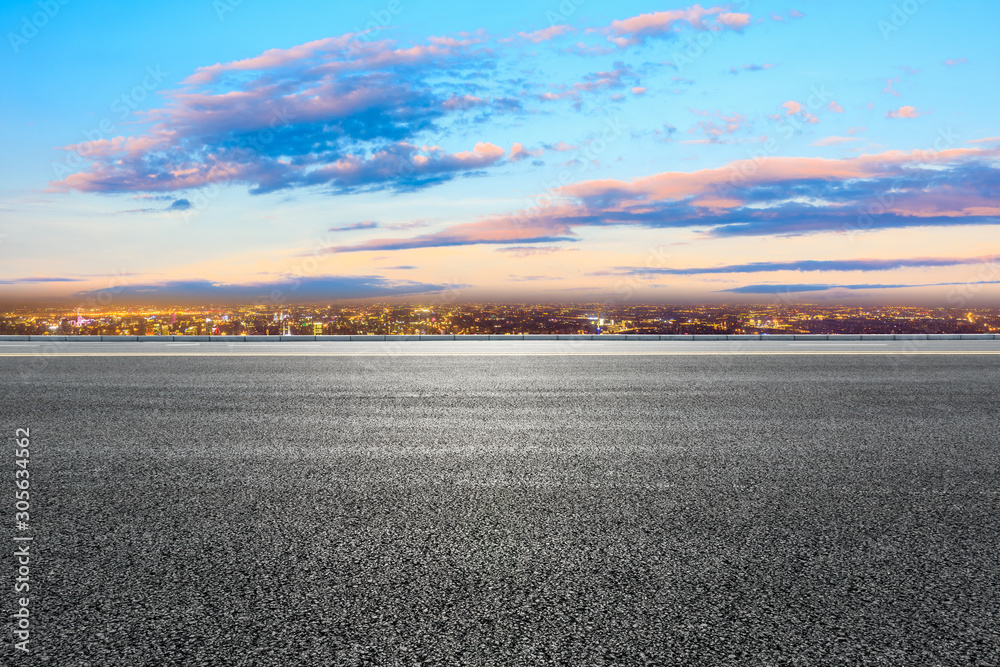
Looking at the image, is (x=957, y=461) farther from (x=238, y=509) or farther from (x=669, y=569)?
(x=238, y=509)

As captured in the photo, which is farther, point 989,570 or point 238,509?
point 238,509

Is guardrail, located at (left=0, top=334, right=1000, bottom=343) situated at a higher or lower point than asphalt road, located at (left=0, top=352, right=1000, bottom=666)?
higher

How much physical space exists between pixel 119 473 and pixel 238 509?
151 cm

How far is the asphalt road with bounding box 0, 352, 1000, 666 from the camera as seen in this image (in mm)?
2508

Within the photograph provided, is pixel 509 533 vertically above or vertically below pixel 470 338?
below

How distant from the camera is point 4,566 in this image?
3.19 metres

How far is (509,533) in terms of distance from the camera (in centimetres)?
361

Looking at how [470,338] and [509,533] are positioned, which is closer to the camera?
[509,533]

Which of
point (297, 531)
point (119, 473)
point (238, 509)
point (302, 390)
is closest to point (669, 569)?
point (297, 531)

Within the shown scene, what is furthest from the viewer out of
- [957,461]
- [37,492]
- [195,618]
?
[957,461]

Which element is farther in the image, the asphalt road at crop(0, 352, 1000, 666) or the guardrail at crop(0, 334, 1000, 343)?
the guardrail at crop(0, 334, 1000, 343)

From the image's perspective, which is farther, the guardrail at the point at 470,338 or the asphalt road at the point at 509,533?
the guardrail at the point at 470,338

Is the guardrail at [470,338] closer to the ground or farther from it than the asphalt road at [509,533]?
farther from it

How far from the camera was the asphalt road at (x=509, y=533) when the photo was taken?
2508mm
